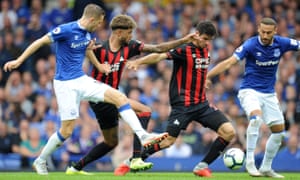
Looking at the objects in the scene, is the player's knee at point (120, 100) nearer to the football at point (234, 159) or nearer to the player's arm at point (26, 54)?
the player's arm at point (26, 54)

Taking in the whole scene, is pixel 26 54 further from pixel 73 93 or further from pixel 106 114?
pixel 106 114

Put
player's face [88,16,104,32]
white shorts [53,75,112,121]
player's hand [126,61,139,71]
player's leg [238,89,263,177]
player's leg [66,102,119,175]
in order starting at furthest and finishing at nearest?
player's leg [66,102,119,175]
player's leg [238,89,263,177]
player's face [88,16,104,32]
player's hand [126,61,139,71]
white shorts [53,75,112,121]

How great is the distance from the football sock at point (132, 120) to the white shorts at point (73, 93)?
19.5 inches

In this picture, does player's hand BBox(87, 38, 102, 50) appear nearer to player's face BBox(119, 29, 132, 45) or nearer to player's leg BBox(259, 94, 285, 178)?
player's face BBox(119, 29, 132, 45)

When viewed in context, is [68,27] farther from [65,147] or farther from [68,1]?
[68,1]

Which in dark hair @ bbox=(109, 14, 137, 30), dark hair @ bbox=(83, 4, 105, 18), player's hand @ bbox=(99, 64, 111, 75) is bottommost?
player's hand @ bbox=(99, 64, 111, 75)

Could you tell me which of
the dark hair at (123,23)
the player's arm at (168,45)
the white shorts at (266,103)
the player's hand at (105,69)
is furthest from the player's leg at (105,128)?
the white shorts at (266,103)

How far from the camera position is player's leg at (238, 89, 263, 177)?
546 inches

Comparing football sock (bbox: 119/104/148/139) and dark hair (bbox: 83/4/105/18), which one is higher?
dark hair (bbox: 83/4/105/18)

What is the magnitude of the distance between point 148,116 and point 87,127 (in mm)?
5261

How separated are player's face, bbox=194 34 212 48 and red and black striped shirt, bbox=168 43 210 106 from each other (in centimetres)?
7

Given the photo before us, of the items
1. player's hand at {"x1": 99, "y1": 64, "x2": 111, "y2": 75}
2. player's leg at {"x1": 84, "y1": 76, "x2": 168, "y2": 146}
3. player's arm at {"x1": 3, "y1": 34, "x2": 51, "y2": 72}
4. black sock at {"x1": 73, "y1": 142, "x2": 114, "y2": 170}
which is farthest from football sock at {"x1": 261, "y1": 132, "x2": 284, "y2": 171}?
player's arm at {"x1": 3, "y1": 34, "x2": 51, "y2": 72}

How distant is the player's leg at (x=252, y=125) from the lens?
13.9 meters

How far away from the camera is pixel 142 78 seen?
21484mm
